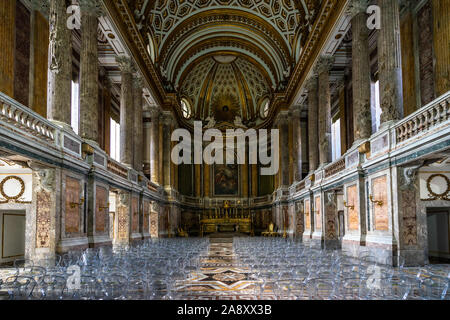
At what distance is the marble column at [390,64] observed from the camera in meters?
13.3

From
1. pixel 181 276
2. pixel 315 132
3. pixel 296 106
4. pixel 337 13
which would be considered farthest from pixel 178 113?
pixel 181 276

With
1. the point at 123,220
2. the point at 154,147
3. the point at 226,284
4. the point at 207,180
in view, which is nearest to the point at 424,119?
the point at 226,284

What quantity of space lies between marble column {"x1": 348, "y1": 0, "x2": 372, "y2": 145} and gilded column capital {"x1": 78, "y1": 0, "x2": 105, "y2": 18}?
1000 centimetres

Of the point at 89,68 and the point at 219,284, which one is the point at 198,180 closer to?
the point at 89,68

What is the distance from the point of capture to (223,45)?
34.9 meters

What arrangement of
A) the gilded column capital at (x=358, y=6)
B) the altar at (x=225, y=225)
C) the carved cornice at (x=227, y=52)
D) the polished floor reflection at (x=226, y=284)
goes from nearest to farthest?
the polished floor reflection at (x=226, y=284) < the gilded column capital at (x=358, y=6) < the carved cornice at (x=227, y=52) < the altar at (x=225, y=225)

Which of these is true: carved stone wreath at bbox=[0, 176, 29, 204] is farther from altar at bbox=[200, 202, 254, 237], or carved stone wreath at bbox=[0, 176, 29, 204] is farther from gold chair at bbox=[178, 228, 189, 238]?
altar at bbox=[200, 202, 254, 237]

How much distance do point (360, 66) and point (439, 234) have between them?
23.5ft

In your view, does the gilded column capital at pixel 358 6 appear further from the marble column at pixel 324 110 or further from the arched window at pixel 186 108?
the arched window at pixel 186 108

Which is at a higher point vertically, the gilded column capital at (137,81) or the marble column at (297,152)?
the gilded column capital at (137,81)

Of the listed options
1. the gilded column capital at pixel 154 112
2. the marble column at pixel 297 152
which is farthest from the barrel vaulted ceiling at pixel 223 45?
the marble column at pixel 297 152

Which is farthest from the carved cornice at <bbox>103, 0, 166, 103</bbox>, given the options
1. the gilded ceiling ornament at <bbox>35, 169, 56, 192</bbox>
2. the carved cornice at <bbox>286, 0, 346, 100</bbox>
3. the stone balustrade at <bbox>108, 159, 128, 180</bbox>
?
the carved cornice at <bbox>286, 0, 346, 100</bbox>

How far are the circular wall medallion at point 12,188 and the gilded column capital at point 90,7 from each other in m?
7.10
